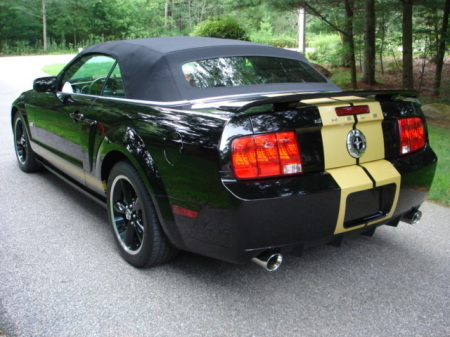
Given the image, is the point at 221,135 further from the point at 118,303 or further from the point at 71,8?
the point at 71,8

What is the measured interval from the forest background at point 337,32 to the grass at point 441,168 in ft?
0.04

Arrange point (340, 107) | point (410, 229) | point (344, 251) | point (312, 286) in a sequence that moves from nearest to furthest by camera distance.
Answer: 1. point (340, 107)
2. point (312, 286)
3. point (344, 251)
4. point (410, 229)

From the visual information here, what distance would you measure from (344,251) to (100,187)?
6.24 feet

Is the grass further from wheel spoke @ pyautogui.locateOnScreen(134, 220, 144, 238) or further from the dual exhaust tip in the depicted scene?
wheel spoke @ pyautogui.locateOnScreen(134, 220, 144, 238)

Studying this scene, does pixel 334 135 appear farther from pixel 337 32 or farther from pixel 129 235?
pixel 337 32

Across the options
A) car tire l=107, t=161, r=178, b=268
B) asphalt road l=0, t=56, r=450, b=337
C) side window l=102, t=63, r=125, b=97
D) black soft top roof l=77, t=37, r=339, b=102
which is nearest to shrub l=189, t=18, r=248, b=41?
black soft top roof l=77, t=37, r=339, b=102

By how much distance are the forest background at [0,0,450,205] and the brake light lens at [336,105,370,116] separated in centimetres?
252

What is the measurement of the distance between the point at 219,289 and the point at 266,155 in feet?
3.22

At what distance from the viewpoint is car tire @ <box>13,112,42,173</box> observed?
5500 millimetres

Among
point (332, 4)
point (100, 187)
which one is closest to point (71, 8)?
point (332, 4)

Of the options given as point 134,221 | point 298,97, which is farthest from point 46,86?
point 298,97

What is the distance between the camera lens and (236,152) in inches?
98.9

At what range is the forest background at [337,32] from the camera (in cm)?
1149

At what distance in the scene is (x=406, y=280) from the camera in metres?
3.13
